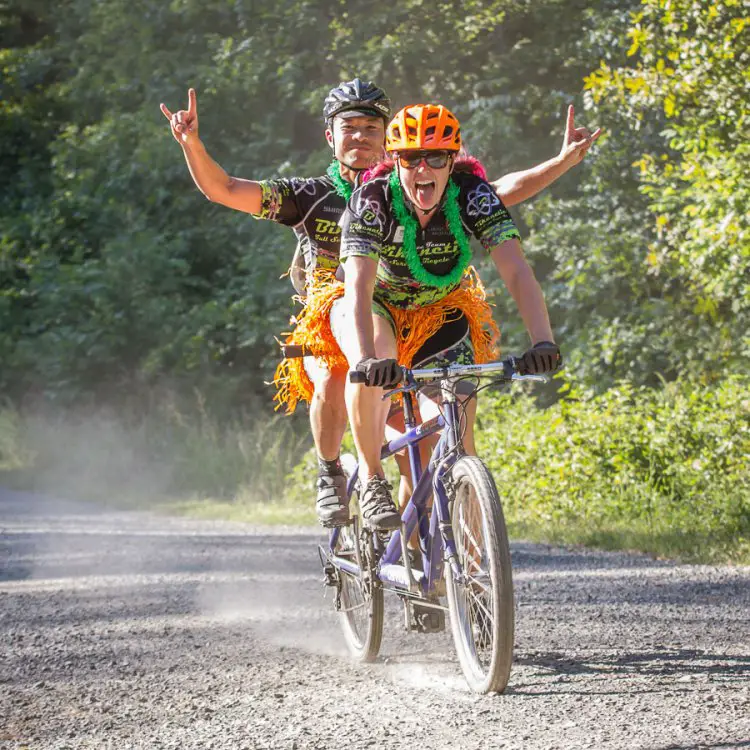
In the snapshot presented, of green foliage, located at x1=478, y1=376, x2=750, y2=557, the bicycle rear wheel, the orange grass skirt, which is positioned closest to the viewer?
the bicycle rear wheel

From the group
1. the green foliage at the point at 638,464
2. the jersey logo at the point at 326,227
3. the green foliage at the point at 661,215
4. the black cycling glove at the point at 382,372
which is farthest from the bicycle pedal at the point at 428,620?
the green foliage at the point at 661,215

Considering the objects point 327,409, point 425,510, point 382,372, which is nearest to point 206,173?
point 327,409

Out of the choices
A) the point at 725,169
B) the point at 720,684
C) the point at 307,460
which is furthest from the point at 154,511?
the point at 720,684

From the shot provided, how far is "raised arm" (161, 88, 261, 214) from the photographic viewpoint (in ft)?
18.5

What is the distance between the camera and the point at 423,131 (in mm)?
4910

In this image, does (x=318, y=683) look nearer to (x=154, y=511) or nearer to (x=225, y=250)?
(x=154, y=511)

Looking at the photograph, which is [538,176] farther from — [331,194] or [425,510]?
[425,510]

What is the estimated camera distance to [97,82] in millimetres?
24188

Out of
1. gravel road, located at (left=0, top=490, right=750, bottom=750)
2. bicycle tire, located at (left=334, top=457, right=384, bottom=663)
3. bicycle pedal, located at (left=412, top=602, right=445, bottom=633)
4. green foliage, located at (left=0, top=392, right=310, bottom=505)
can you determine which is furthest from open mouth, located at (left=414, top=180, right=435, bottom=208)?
green foliage, located at (left=0, top=392, right=310, bottom=505)

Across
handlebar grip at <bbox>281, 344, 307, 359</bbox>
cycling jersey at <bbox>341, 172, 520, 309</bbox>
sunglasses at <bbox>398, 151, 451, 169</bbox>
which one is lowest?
handlebar grip at <bbox>281, 344, 307, 359</bbox>

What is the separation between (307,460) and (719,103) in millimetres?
5564

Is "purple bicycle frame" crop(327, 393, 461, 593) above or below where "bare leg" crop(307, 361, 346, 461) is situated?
below

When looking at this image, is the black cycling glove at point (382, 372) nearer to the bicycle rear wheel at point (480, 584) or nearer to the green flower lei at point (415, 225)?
the bicycle rear wheel at point (480, 584)

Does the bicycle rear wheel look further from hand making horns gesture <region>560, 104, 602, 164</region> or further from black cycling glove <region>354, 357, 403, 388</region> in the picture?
hand making horns gesture <region>560, 104, 602, 164</region>
